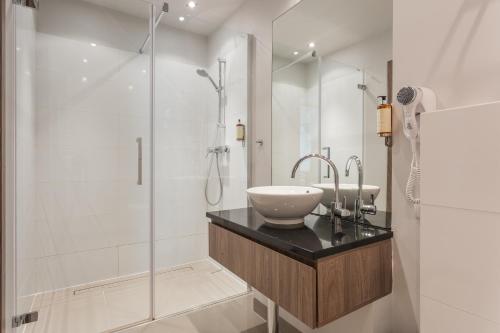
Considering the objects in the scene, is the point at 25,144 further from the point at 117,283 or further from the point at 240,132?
the point at 240,132

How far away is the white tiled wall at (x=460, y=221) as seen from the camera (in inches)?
34.4

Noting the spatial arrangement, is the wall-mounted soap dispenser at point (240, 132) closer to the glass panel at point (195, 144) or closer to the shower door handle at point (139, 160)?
the glass panel at point (195, 144)

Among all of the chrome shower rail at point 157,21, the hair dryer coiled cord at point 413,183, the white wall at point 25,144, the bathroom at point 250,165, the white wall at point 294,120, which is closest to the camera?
the bathroom at point 250,165

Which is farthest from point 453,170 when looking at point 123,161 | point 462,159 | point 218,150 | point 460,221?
point 123,161

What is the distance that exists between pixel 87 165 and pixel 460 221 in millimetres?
2701

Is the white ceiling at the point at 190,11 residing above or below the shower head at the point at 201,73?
above

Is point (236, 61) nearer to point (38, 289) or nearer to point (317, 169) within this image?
point (317, 169)

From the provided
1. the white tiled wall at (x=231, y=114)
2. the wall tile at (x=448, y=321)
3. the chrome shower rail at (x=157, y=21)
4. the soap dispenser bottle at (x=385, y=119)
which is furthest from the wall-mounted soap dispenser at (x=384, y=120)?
the chrome shower rail at (x=157, y=21)

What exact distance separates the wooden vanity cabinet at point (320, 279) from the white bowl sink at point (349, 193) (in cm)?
28

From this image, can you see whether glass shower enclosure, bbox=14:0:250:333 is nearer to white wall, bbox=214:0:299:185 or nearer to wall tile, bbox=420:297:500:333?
white wall, bbox=214:0:299:185

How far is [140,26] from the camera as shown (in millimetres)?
2562

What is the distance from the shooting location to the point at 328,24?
1.71 meters

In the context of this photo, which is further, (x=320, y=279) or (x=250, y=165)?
(x=250, y=165)

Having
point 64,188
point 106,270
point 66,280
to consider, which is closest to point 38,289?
point 66,280
